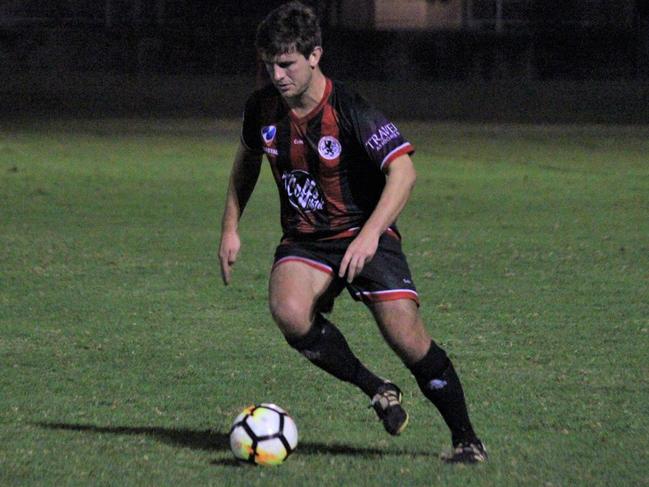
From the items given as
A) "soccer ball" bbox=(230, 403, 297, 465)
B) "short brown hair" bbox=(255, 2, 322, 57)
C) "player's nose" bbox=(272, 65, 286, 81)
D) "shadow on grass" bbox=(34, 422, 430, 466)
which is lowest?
"shadow on grass" bbox=(34, 422, 430, 466)

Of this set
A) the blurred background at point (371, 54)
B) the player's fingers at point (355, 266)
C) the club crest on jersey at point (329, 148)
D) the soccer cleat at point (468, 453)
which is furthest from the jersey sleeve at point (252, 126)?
the blurred background at point (371, 54)

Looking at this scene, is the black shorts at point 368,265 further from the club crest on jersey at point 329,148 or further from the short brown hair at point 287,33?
the short brown hair at point 287,33

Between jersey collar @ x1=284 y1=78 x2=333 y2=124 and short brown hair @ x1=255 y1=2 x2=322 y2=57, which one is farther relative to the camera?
jersey collar @ x1=284 y1=78 x2=333 y2=124

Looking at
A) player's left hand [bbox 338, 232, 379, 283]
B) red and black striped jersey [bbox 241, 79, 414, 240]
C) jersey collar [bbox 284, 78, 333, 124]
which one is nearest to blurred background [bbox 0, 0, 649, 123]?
red and black striped jersey [bbox 241, 79, 414, 240]

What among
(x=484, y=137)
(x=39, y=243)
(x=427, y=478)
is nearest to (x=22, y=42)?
(x=484, y=137)

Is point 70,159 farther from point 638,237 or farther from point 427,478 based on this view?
point 427,478

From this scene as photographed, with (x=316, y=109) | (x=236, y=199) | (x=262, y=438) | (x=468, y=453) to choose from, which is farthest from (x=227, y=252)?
(x=468, y=453)

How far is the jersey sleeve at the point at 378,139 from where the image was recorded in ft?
16.6

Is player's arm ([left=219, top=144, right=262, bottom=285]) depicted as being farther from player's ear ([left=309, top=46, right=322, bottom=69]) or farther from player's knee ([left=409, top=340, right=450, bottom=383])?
player's knee ([left=409, top=340, right=450, bottom=383])

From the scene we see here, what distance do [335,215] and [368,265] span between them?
26 centimetres

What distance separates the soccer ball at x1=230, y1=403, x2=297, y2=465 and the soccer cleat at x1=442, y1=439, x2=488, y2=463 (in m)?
0.58

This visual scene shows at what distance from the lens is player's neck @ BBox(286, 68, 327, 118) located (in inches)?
203

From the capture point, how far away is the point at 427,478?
16.4ft

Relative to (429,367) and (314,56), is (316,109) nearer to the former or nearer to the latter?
A: (314,56)
